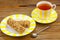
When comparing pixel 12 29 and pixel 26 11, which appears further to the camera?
pixel 26 11

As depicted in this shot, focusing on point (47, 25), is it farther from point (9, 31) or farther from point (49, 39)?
point (9, 31)

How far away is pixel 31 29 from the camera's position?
1193 millimetres

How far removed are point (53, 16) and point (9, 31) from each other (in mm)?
350

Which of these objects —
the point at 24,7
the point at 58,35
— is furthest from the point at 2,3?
the point at 58,35

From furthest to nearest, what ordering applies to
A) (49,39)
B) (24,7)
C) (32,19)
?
(24,7), (32,19), (49,39)

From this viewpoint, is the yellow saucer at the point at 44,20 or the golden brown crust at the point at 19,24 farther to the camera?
the yellow saucer at the point at 44,20

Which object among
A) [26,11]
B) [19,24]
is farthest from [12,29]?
[26,11]

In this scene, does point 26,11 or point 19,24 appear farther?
point 26,11

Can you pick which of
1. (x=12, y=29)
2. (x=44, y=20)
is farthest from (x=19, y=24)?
(x=44, y=20)

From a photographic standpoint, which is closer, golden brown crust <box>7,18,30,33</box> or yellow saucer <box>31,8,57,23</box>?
golden brown crust <box>7,18,30,33</box>

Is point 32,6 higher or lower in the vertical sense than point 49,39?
higher

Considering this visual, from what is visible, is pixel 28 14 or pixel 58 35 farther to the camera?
pixel 28 14

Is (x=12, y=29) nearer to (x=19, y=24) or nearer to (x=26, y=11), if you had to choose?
(x=19, y=24)

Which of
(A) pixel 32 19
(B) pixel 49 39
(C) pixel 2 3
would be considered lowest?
(B) pixel 49 39
